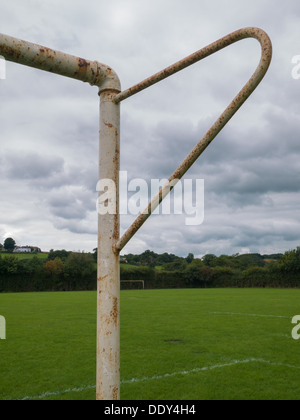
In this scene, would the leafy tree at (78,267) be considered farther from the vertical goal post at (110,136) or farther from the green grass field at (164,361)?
the vertical goal post at (110,136)

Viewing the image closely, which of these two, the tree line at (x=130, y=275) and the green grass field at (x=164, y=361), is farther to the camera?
the tree line at (x=130, y=275)

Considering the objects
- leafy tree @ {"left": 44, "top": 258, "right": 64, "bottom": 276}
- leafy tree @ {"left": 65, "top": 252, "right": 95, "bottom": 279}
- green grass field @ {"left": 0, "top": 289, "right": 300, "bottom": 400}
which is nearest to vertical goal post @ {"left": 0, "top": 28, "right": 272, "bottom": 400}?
green grass field @ {"left": 0, "top": 289, "right": 300, "bottom": 400}

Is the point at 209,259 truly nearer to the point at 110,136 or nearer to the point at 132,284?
the point at 132,284

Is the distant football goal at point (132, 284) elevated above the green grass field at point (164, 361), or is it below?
below

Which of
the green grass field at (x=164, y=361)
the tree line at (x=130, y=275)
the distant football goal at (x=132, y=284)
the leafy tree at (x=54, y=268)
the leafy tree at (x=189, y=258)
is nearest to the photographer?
the green grass field at (x=164, y=361)

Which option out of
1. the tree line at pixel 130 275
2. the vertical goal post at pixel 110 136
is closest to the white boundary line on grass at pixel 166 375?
the vertical goal post at pixel 110 136

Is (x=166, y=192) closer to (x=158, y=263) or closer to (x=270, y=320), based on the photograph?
(x=270, y=320)

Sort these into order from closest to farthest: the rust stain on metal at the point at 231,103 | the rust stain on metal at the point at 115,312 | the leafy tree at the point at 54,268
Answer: the rust stain on metal at the point at 231,103 < the rust stain on metal at the point at 115,312 < the leafy tree at the point at 54,268

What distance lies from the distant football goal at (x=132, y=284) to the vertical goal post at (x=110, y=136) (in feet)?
137

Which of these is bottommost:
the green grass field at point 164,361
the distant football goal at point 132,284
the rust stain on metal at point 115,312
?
the distant football goal at point 132,284

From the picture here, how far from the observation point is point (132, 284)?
44.2 m

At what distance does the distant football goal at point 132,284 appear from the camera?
141ft

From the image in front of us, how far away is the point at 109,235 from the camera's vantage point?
1.74 meters
